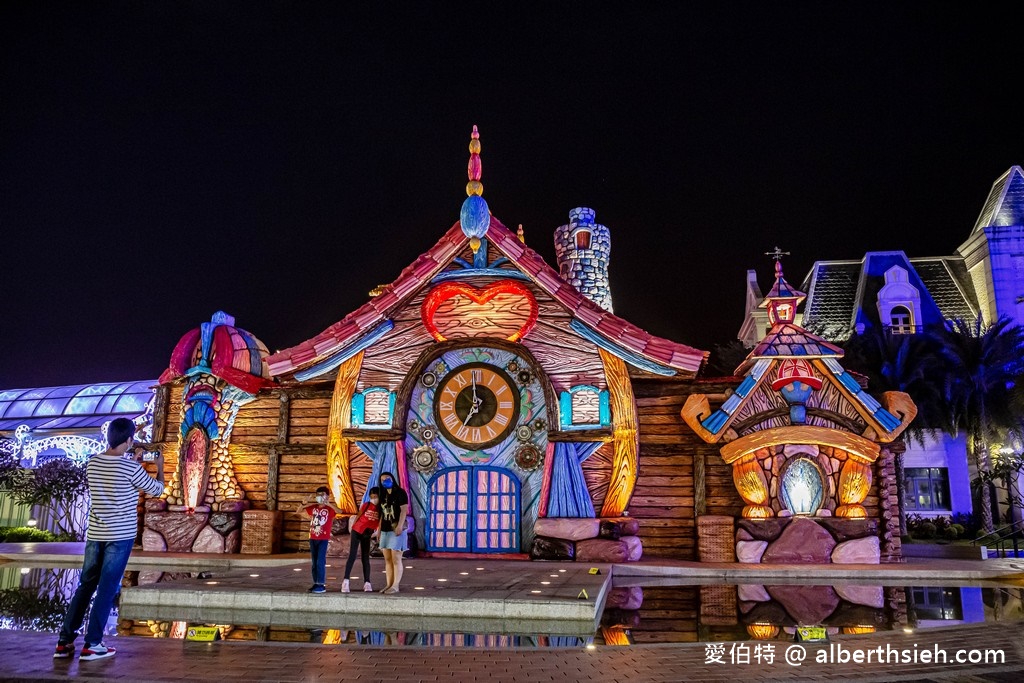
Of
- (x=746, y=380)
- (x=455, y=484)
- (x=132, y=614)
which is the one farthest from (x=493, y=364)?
(x=132, y=614)

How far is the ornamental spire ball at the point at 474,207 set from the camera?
15477mm

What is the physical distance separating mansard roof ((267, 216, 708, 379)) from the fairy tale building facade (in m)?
0.03

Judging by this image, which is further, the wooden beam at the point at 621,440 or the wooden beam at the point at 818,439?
the wooden beam at the point at 621,440

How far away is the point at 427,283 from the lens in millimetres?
16391

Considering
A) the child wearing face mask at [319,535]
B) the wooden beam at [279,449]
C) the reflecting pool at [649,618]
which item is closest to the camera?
the reflecting pool at [649,618]

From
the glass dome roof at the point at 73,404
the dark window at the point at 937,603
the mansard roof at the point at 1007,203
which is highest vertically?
the mansard roof at the point at 1007,203

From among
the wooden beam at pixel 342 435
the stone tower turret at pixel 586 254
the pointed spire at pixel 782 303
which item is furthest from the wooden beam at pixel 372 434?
the stone tower turret at pixel 586 254

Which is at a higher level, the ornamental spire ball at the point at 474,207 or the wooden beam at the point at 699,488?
the ornamental spire ball at the point at 474,207

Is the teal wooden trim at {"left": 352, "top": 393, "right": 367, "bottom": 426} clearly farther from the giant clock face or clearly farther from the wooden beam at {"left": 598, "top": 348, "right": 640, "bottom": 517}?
the wooden beam at {"left": 598, "top": 348, "right": 640, "bottom": 517}

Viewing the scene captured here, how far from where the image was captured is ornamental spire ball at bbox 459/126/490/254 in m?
15.5

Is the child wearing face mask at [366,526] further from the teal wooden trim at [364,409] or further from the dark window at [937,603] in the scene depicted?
the dark window at [937,603]

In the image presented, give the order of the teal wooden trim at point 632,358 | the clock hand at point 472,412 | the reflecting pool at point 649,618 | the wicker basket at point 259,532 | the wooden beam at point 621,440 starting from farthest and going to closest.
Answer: the wicker basket at point 259,532
the clock hand at point 472,412
the teal wooden trim at point 632,358
the wooden beam at point 621,440
the reflecting pool at point 649,618

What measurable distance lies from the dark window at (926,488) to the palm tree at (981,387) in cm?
196

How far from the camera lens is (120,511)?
631cm
